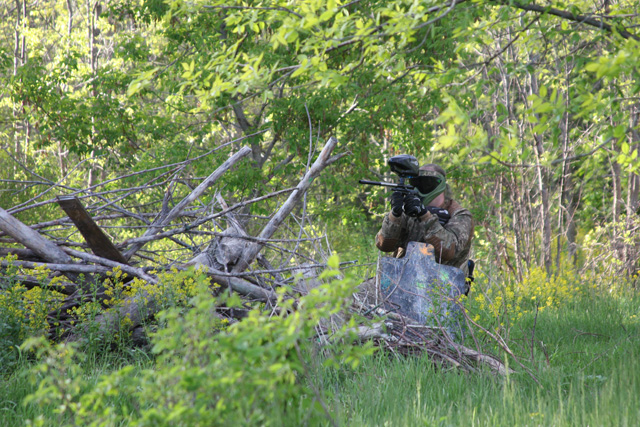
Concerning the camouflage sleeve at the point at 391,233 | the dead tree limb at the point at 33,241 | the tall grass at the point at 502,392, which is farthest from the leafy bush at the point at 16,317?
the camouflage sleeve at the point at 391,233

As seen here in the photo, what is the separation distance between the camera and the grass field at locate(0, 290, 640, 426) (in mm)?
2803

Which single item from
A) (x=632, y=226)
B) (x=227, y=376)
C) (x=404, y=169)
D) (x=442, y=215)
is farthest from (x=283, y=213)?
(x=632, y=226)

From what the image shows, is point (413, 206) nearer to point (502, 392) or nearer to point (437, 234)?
point (437, 234)

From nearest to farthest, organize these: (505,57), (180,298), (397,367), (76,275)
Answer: (397,367), (180,298), (76,275), (505,57)

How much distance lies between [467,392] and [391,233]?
6.95 ft

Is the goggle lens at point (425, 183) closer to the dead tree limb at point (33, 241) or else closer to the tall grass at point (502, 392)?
→ the tall grass at point (502, 392)

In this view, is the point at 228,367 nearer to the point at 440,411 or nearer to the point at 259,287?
the point at 440,411

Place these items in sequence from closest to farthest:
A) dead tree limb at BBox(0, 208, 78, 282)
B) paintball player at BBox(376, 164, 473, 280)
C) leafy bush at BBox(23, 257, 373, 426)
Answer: leafy bush at BBox(23, 257, 373, 426), dead tree limb at BBox(0, 208, 78, 282), paintball player at BBox(376, 164, 473, 280)

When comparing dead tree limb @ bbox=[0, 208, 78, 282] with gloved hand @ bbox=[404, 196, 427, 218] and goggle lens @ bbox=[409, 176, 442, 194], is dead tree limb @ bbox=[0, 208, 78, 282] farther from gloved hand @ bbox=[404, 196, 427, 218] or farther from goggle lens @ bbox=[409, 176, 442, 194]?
goggle lens @ bbox=[409, 176, 442, 194]

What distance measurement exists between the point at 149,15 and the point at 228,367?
32.8 feet

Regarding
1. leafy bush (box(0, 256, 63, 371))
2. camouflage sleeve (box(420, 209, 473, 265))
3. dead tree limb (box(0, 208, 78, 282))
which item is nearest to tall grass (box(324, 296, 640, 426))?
camouflage sleeve (box(420, 209, 473, 265))

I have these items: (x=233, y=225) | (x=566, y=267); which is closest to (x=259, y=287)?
(x=233, y=225)

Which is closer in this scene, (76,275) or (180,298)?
(180,298)

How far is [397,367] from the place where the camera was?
3.66 metres
